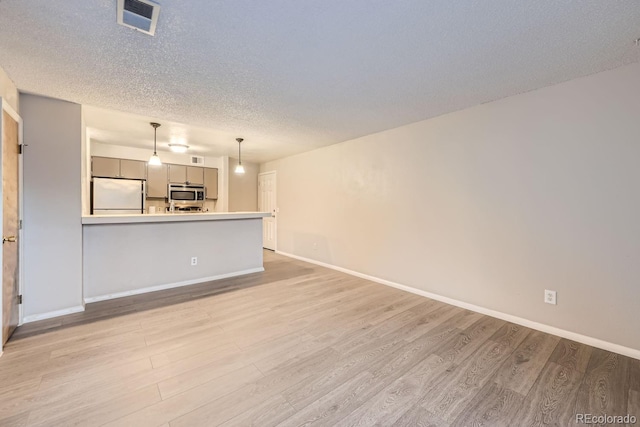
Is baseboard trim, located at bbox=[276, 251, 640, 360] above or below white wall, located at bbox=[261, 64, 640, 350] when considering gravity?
below

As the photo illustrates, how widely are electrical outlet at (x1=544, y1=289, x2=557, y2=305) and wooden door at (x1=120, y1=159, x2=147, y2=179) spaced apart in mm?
6589

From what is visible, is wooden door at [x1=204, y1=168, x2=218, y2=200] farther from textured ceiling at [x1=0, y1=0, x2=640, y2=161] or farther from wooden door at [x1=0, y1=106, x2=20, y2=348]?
wooden door at [x1=0, y1=106, x2=20, y2=348]

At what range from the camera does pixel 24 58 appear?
78.3 inches

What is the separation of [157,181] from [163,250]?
246 cm

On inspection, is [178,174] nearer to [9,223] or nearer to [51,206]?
[51,206]

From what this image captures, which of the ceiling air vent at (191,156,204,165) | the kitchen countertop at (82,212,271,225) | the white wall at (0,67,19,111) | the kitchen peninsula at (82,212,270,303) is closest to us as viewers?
the white wall at (0,67,19,111)

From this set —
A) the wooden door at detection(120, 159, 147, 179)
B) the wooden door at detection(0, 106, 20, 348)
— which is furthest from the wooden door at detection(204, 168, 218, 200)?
the wooden door at detection(0, 106, 20, 348)

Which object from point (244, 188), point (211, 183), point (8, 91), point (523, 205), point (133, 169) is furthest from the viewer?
point (244, 188)

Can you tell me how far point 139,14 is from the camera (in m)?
1.52

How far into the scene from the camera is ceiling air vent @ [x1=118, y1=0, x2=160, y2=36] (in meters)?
1.45

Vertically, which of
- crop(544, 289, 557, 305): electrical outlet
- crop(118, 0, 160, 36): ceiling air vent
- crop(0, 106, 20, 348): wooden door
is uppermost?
crop(118, 0, 160, 36): ceiling air vent

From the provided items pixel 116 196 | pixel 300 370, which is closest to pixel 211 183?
pixel 116 196

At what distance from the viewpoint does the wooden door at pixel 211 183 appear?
616 centimetres

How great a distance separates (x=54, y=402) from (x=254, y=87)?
2.73m
